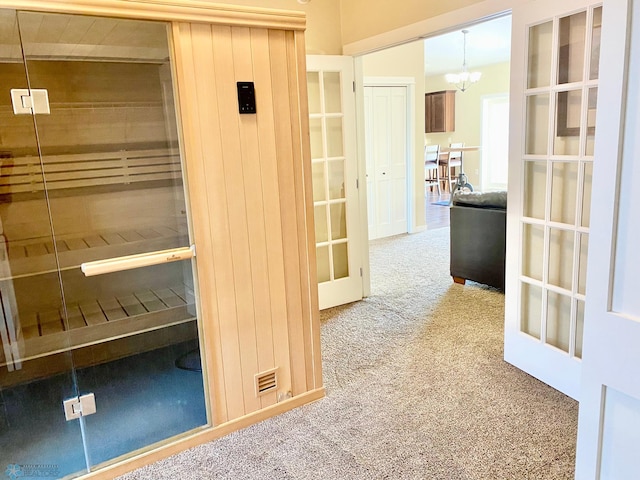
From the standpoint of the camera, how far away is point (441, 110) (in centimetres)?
1046

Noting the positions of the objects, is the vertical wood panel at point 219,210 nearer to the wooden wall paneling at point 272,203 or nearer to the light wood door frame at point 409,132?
the wooden wall paneling at point 272,203

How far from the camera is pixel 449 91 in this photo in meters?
10.3

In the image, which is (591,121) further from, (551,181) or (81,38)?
(81,38)

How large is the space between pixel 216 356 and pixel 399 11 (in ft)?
8.48

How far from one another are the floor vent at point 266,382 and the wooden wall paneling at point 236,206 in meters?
0.03

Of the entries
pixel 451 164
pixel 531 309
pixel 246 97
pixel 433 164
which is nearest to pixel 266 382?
pixel 246 97

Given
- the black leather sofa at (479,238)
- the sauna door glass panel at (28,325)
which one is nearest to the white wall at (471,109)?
the black leather sofa at (479,238)

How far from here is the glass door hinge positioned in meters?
2.06

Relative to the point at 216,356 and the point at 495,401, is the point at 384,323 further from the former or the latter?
the point at 216,356

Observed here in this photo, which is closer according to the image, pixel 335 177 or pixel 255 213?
pixel 255 213

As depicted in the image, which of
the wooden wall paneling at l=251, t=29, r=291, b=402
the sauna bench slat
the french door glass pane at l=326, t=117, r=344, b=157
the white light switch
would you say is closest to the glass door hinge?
the sauna bench slat

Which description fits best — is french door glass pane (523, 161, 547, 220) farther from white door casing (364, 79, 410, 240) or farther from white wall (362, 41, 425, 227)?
white wall (362, 41, 425, 227)

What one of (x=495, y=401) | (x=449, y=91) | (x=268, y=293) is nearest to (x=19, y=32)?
(x=268, y=293)

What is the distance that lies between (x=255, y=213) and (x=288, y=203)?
0.18m
